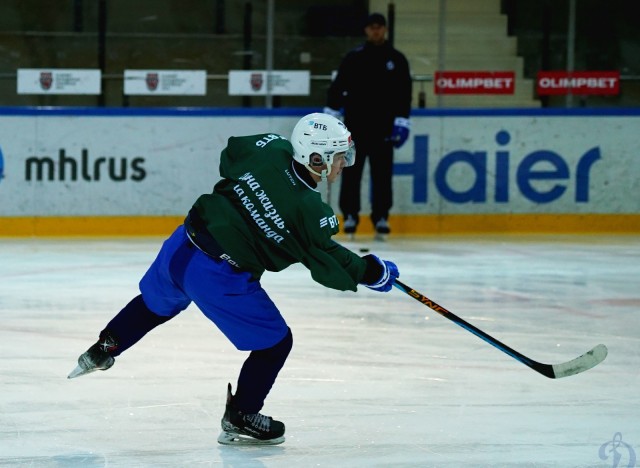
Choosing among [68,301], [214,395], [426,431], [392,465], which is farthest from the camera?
[68,301]

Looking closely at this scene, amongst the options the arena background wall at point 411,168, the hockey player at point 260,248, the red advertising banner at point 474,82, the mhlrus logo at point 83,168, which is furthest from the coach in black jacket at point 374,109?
the hockey player at point 260,248

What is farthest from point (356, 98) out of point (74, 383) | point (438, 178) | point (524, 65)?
point (74, 383)

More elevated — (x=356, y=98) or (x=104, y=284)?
(x=356, y=98)

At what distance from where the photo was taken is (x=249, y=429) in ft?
12.4

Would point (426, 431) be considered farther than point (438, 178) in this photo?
No

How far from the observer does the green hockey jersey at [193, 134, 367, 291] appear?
3585mm

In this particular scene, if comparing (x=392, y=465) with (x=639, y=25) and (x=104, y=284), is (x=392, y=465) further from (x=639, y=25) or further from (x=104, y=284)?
(x=639, y=25)

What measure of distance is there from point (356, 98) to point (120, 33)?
1.95 meters

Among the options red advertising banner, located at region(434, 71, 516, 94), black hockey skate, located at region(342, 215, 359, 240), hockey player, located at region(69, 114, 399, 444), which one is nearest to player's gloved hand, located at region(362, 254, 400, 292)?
hockey player, located at region(69, 114, 399, 444)

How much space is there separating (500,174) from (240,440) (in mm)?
6557

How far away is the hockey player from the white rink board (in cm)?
584

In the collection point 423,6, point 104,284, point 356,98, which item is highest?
Result: point 423,6

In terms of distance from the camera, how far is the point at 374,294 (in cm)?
696

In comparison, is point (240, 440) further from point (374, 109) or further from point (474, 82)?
point (474, 82)
